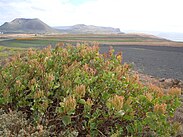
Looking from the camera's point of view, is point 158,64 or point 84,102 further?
point 158,64

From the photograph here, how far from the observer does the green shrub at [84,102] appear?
Answer: 340 cm

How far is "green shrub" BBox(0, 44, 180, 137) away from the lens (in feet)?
11.2

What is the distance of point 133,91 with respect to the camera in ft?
13.8

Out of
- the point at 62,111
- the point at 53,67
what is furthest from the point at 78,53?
the point at 62,111

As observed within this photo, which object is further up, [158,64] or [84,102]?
[84,102]

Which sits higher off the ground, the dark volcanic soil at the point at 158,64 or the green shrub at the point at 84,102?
the green shrub at the point at 84,102

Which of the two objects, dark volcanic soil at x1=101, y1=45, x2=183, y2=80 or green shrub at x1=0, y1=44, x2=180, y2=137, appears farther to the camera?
dark volcanic soil at x1=101, y1=45, x2=183, y2=80

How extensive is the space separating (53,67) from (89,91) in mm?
1091

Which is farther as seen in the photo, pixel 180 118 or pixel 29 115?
pixel 180 118

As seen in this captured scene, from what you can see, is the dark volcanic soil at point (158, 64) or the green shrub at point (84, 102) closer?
the green shrub at point (84, 102)

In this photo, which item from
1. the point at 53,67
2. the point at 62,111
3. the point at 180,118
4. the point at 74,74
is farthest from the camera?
the point at 180,118

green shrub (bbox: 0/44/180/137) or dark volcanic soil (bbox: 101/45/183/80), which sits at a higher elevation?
green shrub (bbox: 0/44/180/137)

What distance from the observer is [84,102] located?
11.2 feet

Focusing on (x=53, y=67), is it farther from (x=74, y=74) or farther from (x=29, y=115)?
(x=29, y=115)
